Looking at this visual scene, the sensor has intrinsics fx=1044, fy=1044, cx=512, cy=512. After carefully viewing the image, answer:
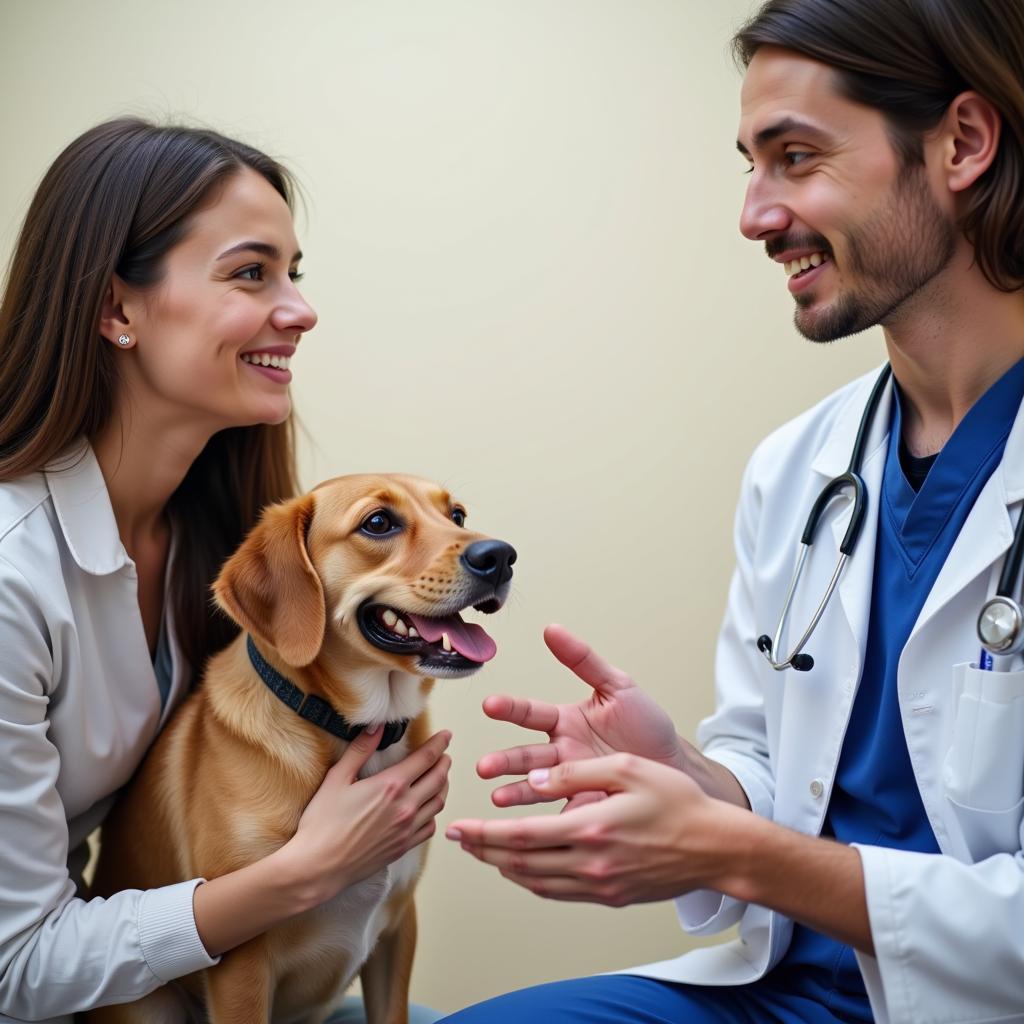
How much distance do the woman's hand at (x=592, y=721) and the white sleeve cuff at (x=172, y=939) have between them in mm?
516

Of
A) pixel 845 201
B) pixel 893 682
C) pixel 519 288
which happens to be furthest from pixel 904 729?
pixel 519 288

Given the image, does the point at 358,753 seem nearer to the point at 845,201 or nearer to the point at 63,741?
the point at 63,741

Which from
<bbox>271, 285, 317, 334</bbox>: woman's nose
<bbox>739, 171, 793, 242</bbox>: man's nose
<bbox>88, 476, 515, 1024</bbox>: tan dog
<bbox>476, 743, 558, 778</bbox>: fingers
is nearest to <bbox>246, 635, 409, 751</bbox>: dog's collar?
<bbox>88, 476, 515, 1024</bbox>: tan dog

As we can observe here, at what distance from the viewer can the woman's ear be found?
5.92 ft

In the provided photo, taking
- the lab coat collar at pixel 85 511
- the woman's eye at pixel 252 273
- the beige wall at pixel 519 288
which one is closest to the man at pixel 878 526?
the lab coat collar at pixel 85 511

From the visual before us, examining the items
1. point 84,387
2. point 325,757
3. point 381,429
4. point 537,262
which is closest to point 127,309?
point 84,387

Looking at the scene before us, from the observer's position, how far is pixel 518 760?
4.99 feet

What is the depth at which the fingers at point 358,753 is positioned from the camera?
5.44 ft

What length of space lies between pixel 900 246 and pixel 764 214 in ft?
0.71

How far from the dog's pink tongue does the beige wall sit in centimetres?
105

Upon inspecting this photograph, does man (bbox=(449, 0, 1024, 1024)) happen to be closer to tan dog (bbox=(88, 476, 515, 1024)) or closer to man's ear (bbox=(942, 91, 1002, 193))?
man's ear (bbox=(942, 91, 1002, 193))

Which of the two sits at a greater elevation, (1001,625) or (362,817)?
(1001,625)

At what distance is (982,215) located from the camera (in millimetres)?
1593

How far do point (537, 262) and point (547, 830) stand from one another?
1843 millimetres
